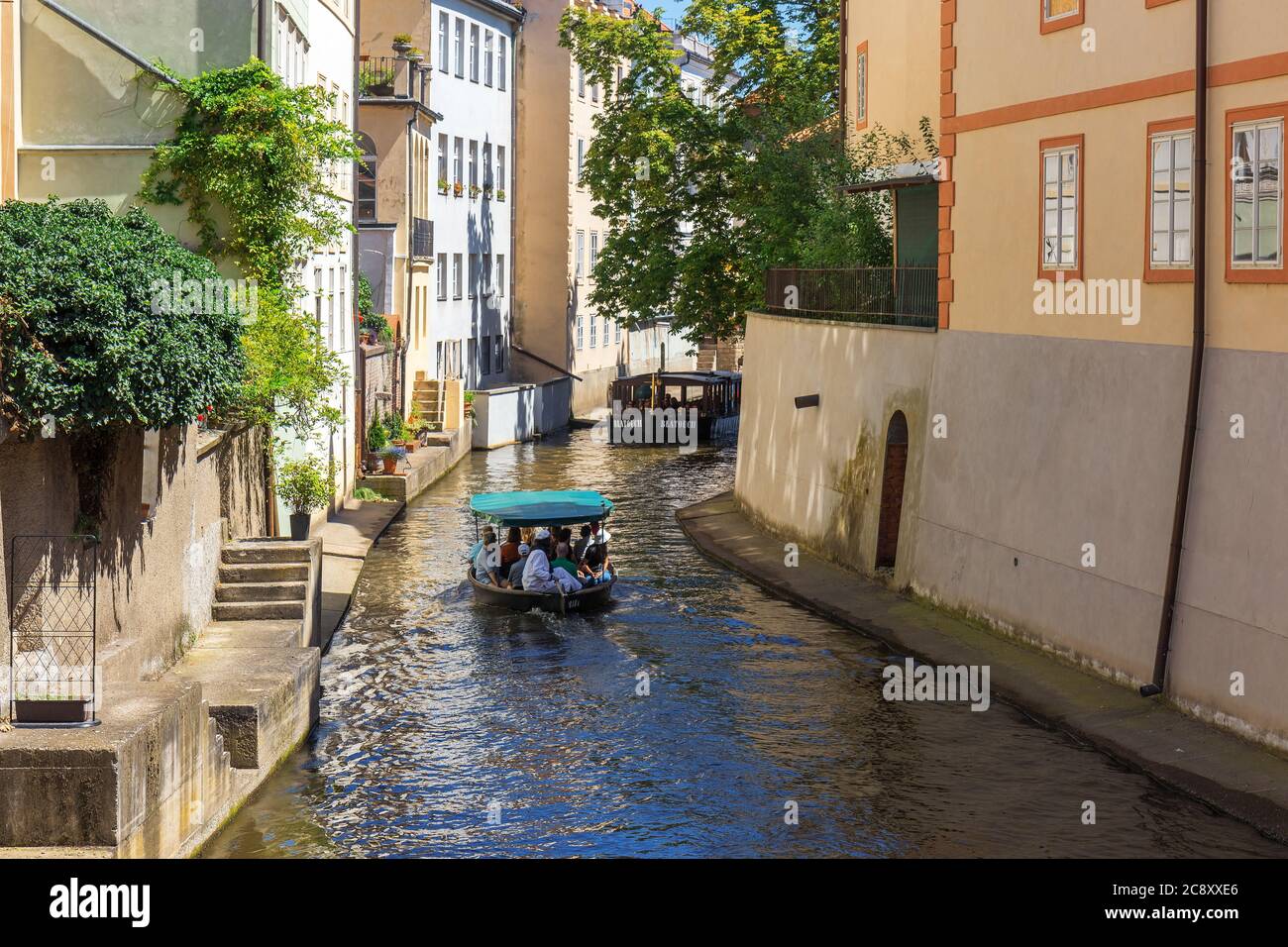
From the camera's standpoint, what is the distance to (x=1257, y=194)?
18.5 metres

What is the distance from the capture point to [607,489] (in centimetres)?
4397

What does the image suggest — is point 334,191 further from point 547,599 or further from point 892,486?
point 892,486

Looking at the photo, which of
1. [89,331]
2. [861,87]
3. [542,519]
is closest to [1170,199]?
[89,331]

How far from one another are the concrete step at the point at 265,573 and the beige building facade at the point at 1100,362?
9.10 meters

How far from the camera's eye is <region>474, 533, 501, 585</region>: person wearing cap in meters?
29.1

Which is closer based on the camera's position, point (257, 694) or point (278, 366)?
point (257, 694)

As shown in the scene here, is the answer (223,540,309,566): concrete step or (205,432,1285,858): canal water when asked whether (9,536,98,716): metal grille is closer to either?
(205,432,1285,858): canal water

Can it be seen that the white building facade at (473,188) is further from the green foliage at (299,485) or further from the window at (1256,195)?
the window at (1256,195)

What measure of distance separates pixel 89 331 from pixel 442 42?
149ft


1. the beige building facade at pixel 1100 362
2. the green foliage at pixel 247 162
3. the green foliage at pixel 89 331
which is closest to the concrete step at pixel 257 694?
the green foliage at pixel 89 331

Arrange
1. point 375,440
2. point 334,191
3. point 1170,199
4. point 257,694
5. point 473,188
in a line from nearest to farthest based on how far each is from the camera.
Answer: point 257,694, point 1170,199, point 334,191, point 375,440, point 473,188

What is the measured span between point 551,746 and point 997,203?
10.1 metres

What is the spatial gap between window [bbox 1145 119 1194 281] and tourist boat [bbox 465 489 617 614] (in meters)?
10.8
